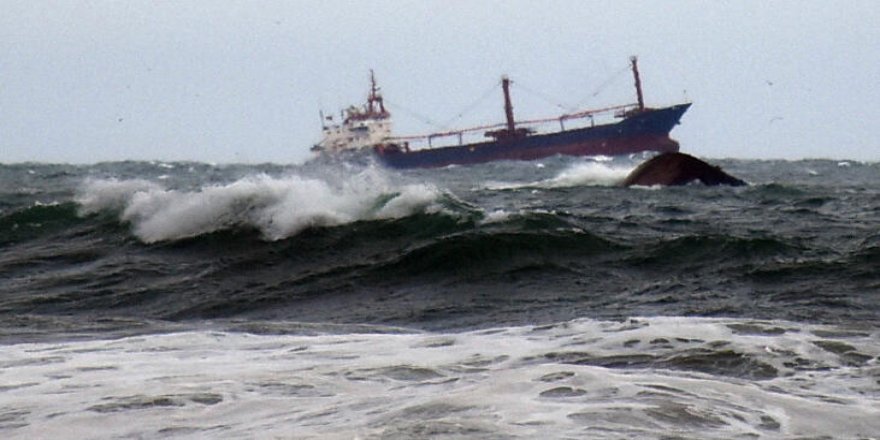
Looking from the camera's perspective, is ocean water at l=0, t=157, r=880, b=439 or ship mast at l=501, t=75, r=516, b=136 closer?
Answer: ocean water at l=0, t=157, r=880, b=439

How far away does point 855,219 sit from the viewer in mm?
16766

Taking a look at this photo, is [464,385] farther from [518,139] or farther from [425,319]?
[518,139]

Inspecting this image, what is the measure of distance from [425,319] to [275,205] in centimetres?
831

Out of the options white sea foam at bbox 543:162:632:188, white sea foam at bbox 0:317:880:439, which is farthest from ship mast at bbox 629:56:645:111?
white sea foam at bbox 0:317:880:439

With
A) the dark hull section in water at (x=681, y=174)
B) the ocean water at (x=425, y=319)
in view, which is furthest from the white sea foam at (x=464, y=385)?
the dark hull section in water at (x=681, y=174)

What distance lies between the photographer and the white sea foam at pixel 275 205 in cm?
1606

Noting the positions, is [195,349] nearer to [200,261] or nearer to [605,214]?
[200,261]

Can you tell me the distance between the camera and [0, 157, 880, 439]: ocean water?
498 centimetres

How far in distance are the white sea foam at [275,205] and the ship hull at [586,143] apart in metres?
60.5

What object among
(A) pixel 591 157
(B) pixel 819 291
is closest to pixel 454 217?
(B) pixel 819 291

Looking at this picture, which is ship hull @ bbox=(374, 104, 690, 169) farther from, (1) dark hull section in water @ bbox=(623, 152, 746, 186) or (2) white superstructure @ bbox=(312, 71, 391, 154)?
(1) dark hull section in water @ bbox=(623, 152, 746, 186)

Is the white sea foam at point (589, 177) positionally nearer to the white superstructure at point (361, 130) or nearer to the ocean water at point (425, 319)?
the ocean water at point (425, 319)

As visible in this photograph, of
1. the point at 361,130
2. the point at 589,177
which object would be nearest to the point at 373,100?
the point at 361,130

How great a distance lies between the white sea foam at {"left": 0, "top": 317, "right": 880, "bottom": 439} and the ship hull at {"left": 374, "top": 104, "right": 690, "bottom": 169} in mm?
71682
